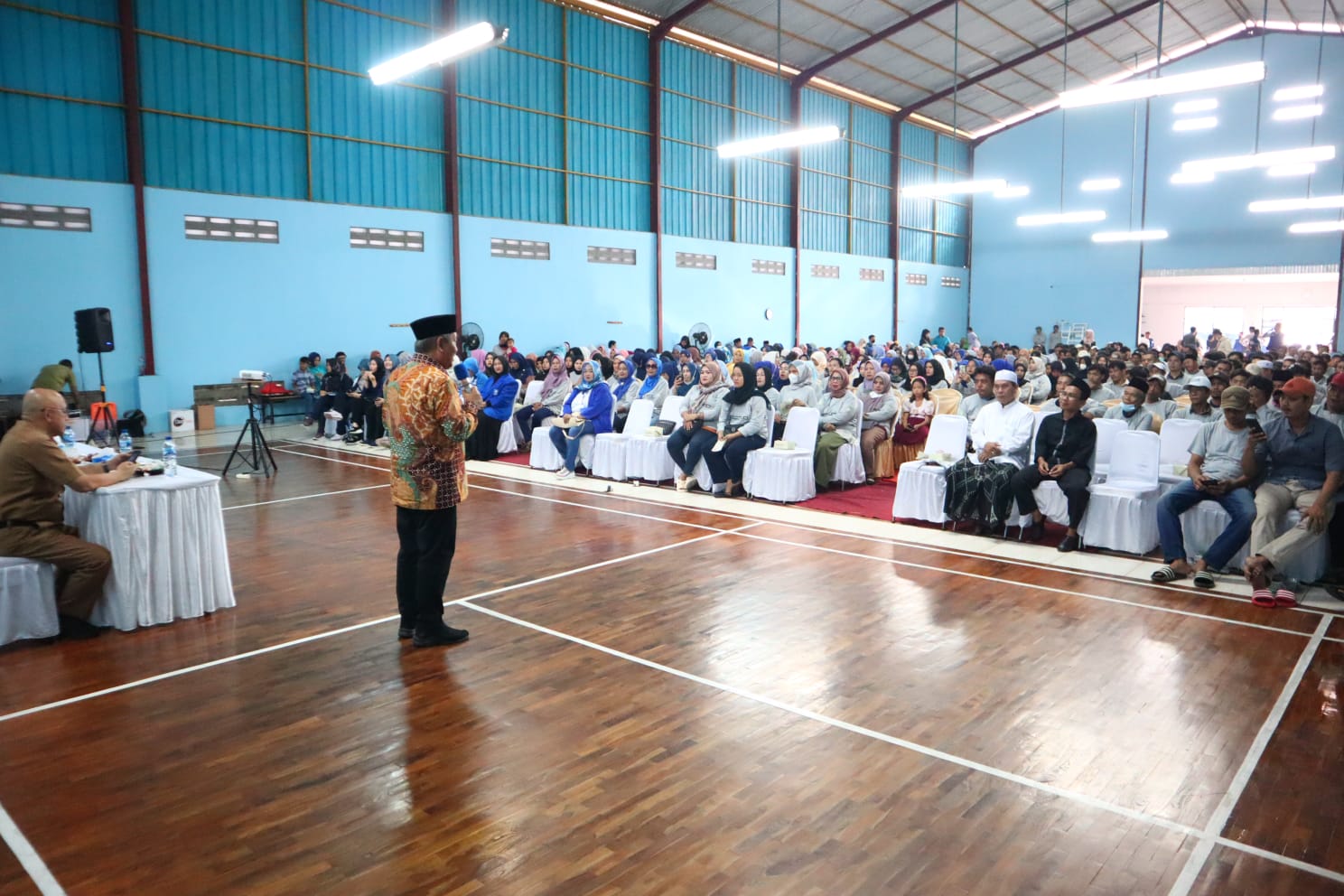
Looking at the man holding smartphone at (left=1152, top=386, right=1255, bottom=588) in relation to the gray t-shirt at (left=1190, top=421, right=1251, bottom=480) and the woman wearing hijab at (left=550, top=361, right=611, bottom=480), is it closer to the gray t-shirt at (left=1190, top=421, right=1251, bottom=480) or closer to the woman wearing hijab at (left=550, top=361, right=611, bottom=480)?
the gray t-shirt at (left=1190, top=421, right=1251, bottom=480)

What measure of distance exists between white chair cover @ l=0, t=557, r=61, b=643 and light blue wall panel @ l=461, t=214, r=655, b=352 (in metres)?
10.8

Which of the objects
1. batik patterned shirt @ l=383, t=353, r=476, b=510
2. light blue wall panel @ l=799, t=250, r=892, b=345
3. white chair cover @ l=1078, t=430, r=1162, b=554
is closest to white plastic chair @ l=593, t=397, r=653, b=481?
white chair cover @ l=1078, t=430, r=1162, b=554

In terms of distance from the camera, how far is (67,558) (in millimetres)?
4027

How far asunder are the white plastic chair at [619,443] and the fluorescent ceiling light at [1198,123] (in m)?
16.2

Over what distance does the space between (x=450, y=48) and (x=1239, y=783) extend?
9677mm

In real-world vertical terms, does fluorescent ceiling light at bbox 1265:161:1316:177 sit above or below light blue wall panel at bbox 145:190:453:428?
above

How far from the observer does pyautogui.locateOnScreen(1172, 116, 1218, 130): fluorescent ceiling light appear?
19.0 m

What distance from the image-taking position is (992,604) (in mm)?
4652

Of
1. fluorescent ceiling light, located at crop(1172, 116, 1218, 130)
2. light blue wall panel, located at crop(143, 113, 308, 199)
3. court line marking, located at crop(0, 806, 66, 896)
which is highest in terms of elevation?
fluorescent ceiling light, located at crop(1172, 116, 1218, 130)

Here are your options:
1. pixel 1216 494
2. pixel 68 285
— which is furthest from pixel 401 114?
pixel 1216 494

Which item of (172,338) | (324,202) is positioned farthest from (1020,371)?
(172,338)

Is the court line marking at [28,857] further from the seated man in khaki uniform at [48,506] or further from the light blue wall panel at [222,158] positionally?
the light blue wall panel at [222,158]

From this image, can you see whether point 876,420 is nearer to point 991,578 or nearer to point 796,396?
point 796,396

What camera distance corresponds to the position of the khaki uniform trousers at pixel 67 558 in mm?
3959
